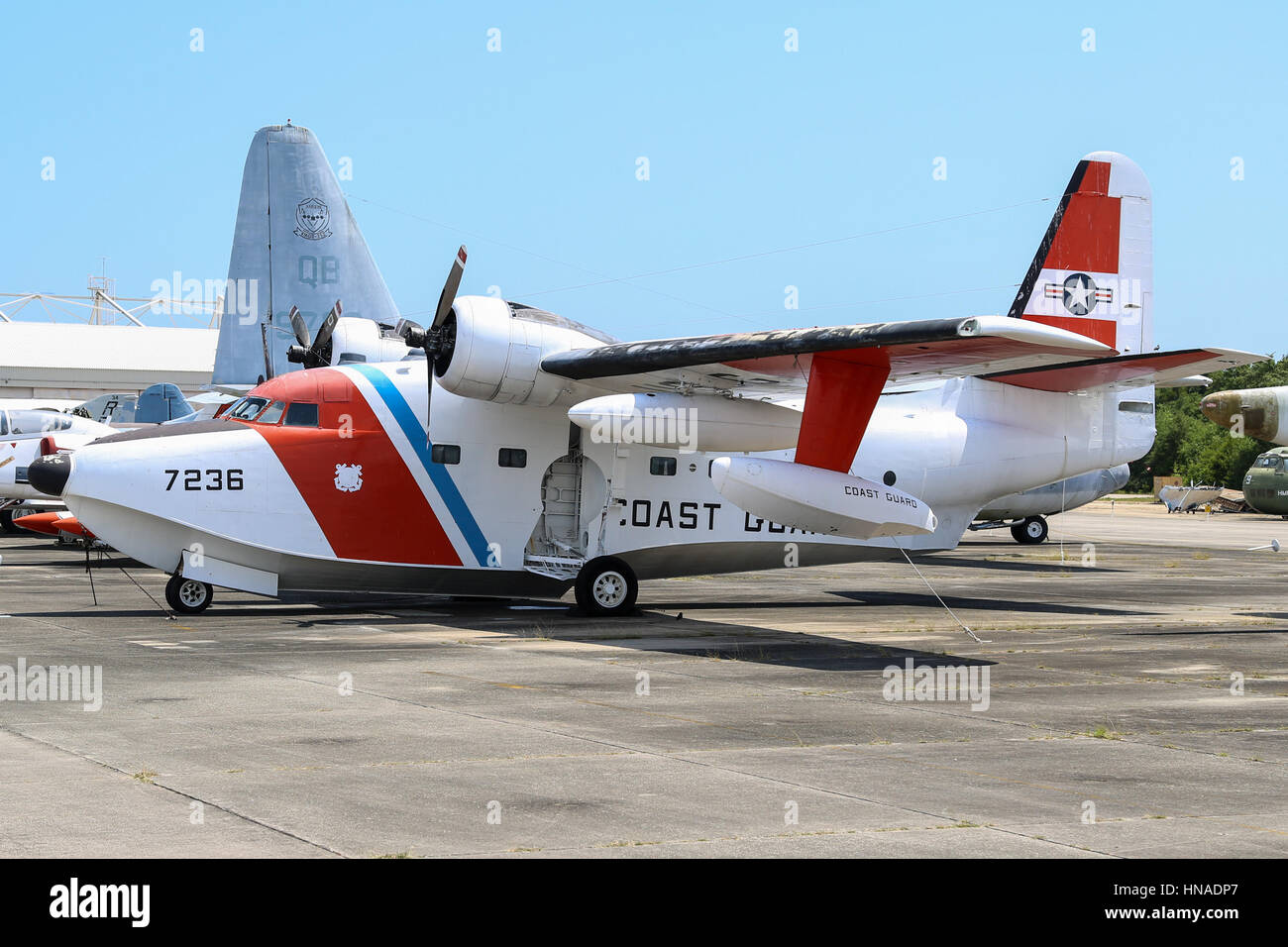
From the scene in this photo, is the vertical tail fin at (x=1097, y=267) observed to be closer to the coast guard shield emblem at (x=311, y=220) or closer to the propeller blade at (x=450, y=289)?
the propeller blade at (x=450, y=289)

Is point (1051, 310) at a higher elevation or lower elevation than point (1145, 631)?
higher

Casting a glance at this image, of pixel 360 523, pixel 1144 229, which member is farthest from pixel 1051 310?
pixel 360 523

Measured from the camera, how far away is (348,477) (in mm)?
17844

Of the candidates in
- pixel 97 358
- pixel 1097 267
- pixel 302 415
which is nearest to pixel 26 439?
pixel 302 415

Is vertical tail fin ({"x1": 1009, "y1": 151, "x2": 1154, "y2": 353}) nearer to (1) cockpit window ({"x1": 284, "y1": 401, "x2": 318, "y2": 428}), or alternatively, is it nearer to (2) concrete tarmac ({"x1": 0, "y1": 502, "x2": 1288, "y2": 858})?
(2) concrete tarmac ({"x1": 0, "y1": 502, "x2": 1288, "y2": 858})

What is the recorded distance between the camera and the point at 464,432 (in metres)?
18.5

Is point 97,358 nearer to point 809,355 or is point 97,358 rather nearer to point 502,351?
point 502,351

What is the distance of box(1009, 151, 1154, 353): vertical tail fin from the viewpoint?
2075 cm

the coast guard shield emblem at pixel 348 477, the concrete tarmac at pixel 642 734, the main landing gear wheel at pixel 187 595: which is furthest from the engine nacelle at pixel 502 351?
the main landing gear wheel at pixel 187 595

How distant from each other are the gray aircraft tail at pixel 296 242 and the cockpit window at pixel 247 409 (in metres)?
21.9

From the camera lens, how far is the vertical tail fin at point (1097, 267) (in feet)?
68.1

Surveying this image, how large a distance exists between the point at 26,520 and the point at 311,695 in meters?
15.6

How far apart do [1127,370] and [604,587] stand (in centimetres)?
804
